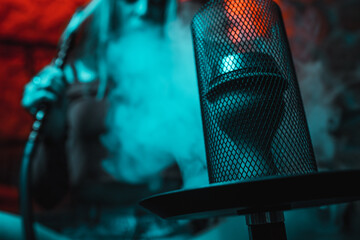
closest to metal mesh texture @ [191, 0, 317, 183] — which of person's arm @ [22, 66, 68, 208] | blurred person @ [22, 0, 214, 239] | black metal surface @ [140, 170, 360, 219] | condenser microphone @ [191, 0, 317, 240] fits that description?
condenser microphone @ [191, 0, 317, 240]

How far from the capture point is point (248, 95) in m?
0.46

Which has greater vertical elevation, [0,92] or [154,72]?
[0,92]

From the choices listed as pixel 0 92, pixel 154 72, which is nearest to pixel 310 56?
pixel 154 72

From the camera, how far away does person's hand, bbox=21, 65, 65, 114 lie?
0.99 m

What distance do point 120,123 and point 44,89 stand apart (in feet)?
1.48

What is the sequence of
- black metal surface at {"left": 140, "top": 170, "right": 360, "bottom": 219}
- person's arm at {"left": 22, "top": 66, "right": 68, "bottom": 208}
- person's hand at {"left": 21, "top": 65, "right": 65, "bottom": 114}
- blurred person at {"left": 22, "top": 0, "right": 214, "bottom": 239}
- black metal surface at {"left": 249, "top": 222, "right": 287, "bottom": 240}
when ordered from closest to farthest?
black metal surface at {"left": 140, "top": 170, "right": 360, "bottom": 219}
black metal surface at {"left": 249, "top": 222, "right": 287, "bottom": 240}
person's hand at {"left": 21, "top": 65, "right": 65, "bottom": 114}
blurred person at {"left": 22, "top": 0, "right": 214, "bottom": 239}
person's arm at {"left": 22, "top": 66, "right": 68, "bottom": 208}

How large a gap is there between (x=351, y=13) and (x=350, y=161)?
657 mm

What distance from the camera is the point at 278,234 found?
0.43 metres

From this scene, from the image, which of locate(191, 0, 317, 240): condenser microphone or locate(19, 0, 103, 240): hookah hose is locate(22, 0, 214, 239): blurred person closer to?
locate(19, 0, 103, 240): hookah hose

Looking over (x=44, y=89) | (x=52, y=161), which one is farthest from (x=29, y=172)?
(x=52, y=161)

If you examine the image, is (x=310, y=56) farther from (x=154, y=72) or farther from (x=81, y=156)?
(x=81, y=156)

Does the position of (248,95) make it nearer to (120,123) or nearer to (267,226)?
(267,226)

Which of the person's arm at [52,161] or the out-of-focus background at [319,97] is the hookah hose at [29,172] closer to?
the person's arm at [52,161]

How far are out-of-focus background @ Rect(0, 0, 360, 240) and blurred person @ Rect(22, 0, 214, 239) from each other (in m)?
0.32
